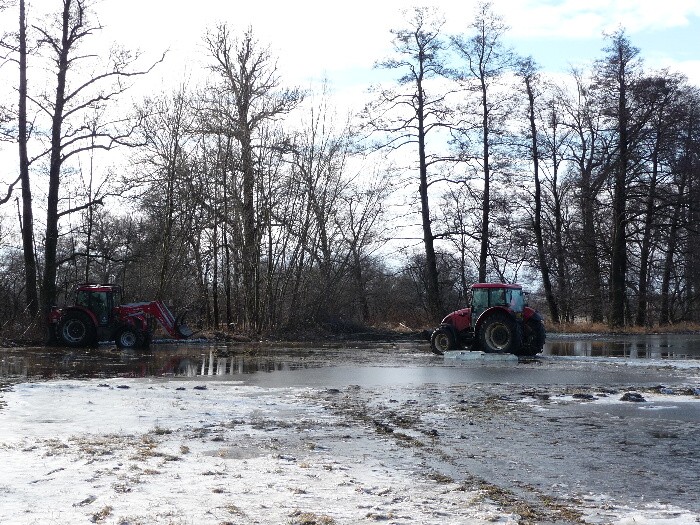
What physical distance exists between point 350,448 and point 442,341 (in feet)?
49.5

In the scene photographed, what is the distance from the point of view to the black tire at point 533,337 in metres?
22.0

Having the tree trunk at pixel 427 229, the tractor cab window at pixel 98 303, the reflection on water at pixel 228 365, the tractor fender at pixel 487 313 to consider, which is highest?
the tree trunk at pixel 427 229

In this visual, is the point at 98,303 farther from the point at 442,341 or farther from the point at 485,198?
the point at 485,198

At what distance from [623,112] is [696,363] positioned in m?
20.4

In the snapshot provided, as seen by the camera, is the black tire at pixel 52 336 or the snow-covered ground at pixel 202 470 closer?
the snow-covered ground at pixel 202 470

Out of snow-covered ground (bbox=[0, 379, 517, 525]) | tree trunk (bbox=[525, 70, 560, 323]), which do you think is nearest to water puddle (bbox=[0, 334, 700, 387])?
snow-covered ground (bbox=[0, 379, 517, 525])

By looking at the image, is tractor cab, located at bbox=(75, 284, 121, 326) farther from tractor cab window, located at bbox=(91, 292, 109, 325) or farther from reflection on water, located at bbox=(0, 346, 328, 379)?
reflection on water, located at bbox=(0, 346, 328, 379)

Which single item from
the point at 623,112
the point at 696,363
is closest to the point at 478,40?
the point at 623,112

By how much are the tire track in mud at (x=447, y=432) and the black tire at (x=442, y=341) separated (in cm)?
889

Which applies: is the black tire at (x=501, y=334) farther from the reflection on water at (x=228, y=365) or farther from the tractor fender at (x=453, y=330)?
the reflection on water at (x=228, y=365)

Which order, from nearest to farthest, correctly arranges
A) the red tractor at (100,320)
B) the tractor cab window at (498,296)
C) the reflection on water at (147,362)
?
the reflection on water at (147,362) < the tractor cab window at (498,296) < the red tractor at (100,320)

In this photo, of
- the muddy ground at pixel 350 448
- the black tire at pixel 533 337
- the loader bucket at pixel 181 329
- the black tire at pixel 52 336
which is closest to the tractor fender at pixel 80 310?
the black tire at pixel 52 336

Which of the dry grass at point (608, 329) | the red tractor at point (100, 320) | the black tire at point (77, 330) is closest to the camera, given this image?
the red tractor at point (100, 320)

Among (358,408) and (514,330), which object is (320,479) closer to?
(358,408)
